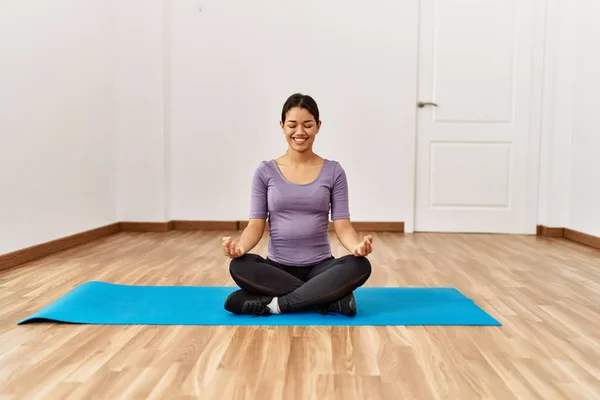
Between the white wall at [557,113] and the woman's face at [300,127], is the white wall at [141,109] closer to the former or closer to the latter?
the woman's face at [300,127]

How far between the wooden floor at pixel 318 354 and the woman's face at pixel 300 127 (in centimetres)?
67

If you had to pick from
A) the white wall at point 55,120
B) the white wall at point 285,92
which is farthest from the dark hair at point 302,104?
the white wall at point 285,92

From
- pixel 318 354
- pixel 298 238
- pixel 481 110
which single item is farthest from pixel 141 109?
pixel 318 354

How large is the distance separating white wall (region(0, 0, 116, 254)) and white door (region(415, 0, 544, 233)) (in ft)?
7.83

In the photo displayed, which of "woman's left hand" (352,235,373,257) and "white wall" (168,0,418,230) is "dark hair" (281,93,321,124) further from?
"white wall" (168,0,418,230)

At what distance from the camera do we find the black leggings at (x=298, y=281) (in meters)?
2.18

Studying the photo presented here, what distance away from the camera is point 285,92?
503 centimetres

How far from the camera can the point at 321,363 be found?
5.61ft

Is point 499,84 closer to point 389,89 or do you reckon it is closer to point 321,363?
point 389,89

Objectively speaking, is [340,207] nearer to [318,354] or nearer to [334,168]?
[334,168]

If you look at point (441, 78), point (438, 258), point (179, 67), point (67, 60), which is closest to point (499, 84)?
point (441, 78)

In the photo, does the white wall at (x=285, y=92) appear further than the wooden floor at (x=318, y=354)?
Yes

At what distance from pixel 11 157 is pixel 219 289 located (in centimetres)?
139

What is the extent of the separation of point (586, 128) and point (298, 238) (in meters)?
3.03
